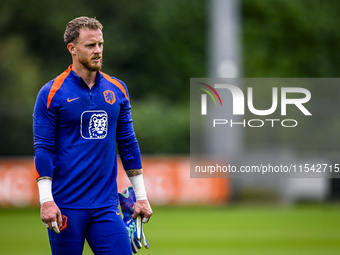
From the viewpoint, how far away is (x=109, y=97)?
451cm

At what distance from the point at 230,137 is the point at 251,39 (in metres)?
15.3

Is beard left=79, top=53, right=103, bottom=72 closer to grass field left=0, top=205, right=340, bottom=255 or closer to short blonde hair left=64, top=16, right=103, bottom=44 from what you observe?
short blonde hair left=64, top=16, right=103, bottom=44

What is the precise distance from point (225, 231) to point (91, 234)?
346 inches

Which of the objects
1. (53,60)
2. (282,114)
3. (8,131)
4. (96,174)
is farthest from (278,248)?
(53,60)

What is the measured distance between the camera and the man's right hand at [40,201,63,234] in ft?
13.7

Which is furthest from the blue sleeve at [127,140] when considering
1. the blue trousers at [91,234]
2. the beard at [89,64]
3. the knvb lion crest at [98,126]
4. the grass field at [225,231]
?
the grass field at [225,231]

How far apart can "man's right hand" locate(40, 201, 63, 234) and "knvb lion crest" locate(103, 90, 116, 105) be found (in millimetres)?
851

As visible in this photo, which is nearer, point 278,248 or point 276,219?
point 278,248

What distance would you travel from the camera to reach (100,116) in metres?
4.44

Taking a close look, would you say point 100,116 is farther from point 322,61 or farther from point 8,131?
point 322,61

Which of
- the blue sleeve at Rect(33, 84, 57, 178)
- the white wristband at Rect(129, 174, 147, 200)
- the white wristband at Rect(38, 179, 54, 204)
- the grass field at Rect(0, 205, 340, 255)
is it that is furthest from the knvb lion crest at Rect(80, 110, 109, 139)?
the grass field at Rect(0, 205, 340, 255)

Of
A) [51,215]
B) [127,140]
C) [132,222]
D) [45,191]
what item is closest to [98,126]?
[127,140]

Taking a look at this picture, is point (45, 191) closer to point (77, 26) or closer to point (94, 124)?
point (94, 124)

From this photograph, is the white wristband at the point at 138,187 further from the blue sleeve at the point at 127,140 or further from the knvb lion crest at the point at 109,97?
the knvb lion crest at the point at 109,97
